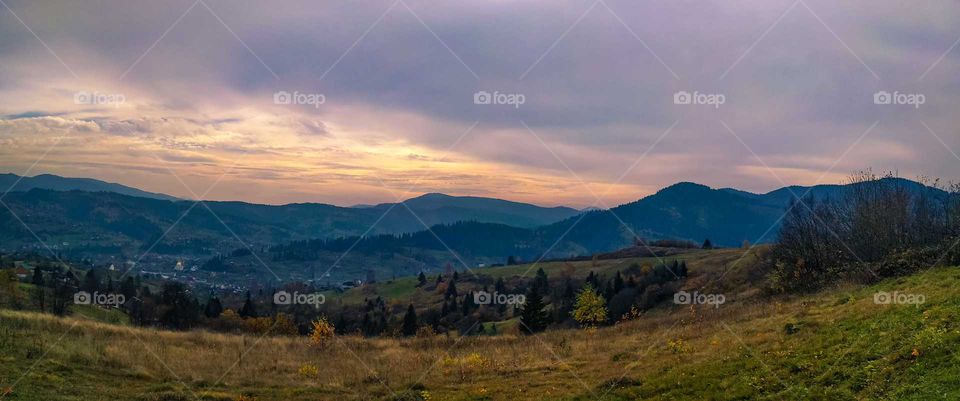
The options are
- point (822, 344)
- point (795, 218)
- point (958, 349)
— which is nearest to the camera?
point (958, 349)

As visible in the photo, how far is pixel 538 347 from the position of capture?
2834 centimetres

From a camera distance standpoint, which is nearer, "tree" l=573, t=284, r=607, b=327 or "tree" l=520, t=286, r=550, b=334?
"tree" l=520, t=286, r=550, b=334

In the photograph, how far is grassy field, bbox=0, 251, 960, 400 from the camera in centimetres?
1456

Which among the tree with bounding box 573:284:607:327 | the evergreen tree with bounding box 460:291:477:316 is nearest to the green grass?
the tree with bounding box 573:284:607:327

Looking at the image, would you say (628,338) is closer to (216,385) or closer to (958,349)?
(958,349)

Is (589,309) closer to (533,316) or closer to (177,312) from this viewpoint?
(533,316)

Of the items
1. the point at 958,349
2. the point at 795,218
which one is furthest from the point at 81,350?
the point at 795,218

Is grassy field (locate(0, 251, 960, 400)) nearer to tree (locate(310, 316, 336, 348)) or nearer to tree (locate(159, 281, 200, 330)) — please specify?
tree (locate(310, 316, 336, 348))

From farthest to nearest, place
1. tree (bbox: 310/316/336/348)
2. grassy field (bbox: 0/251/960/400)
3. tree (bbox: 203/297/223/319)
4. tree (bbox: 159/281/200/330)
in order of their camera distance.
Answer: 1. tree (bbox: 203/297/223/319)
2. tree (bbox: 159/281/200/330)
3. tree (bbox: 310/316/336/348)
4. grassy field (bbox: 0/251/960/400)

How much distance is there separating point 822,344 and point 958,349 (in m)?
4.00

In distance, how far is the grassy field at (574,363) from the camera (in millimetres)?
14562

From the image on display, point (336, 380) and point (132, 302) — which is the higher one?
point (336, 380)

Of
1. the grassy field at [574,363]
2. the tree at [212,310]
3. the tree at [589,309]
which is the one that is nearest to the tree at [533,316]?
the tree at [589,309]

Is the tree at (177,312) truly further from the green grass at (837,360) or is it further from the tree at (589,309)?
the green grass at (837,360)
